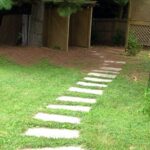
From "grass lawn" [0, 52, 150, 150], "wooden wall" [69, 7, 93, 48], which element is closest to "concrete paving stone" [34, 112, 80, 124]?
"grass lawn" [0, 52, 150, 150]

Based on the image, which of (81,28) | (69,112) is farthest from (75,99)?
(81,28)

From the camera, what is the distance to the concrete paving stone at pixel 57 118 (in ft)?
22.5

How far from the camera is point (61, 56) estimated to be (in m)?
14.8

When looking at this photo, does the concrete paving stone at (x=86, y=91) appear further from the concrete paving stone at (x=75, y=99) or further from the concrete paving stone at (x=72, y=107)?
the concrete paving stone at (x=72, y=107)

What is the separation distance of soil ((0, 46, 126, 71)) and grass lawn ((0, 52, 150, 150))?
37.5 inches

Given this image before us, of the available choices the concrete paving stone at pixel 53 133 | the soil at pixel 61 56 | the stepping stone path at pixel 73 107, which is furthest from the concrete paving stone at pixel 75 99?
the soil at pixel 61 56

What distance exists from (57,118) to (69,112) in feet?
1.37

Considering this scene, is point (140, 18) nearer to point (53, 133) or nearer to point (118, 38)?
point (118, 38)

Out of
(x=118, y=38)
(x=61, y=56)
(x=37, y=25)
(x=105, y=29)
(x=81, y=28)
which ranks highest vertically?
(x=37, y=25)

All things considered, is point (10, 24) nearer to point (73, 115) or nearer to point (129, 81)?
point (129, 81)

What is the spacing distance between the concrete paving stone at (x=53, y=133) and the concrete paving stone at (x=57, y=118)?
1.52 feet

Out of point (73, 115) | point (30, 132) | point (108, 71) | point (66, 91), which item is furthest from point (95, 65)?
point (30, 132)

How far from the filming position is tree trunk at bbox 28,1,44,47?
16542 millimetres

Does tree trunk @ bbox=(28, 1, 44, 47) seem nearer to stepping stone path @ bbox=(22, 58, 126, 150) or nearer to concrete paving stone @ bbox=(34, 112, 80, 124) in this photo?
stepping stone path @ bbox=(22, 58, 126, 150)
